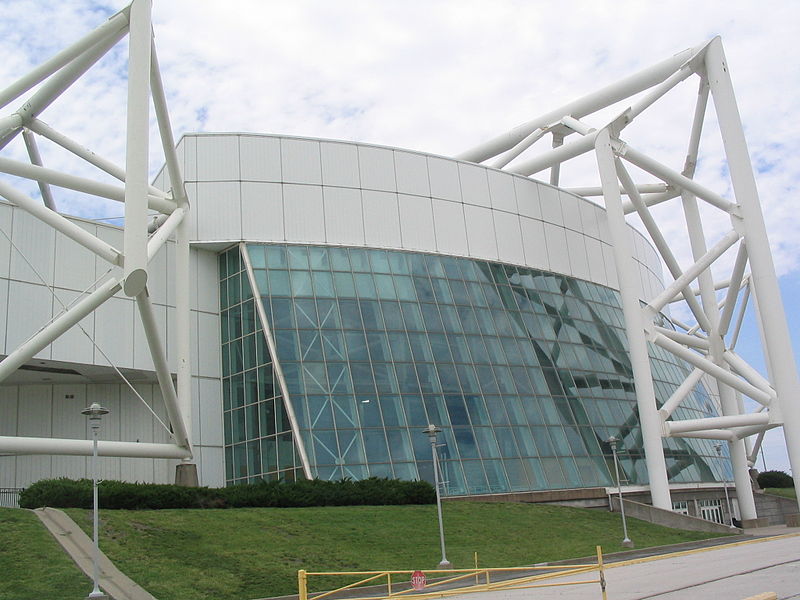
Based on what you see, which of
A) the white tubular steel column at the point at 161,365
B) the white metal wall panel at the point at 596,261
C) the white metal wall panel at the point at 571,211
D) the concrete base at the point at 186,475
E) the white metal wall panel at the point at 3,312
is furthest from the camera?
the white metal wall panel at the point at 596,261

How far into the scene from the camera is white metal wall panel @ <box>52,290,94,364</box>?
3444cm

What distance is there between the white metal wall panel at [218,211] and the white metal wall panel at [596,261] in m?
20.7

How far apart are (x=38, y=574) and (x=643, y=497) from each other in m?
28.2

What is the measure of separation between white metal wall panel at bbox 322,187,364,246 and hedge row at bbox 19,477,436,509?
1380 centimetres

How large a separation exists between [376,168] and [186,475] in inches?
723

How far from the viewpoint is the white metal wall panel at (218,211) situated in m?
40.3

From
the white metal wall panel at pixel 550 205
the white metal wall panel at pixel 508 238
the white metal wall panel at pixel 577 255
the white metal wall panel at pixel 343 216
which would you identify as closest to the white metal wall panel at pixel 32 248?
the white metal wall panel at pixel 343 216

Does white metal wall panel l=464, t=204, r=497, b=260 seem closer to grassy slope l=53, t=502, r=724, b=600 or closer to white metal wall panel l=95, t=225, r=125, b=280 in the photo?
grassy slope l=53, t=502, r=724, b=600

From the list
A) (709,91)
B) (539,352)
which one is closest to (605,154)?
(709,91)

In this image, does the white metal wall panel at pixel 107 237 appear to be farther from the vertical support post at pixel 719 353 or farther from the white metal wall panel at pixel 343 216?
the vertical support post at pixel 719 353

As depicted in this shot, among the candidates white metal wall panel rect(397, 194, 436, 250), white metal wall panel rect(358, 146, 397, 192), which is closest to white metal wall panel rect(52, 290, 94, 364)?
white metal wall panel rect(358, 146, 397, 192)

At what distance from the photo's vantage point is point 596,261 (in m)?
50.1

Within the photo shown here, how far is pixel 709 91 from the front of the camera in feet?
140

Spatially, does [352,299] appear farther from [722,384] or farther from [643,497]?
[722,384]
